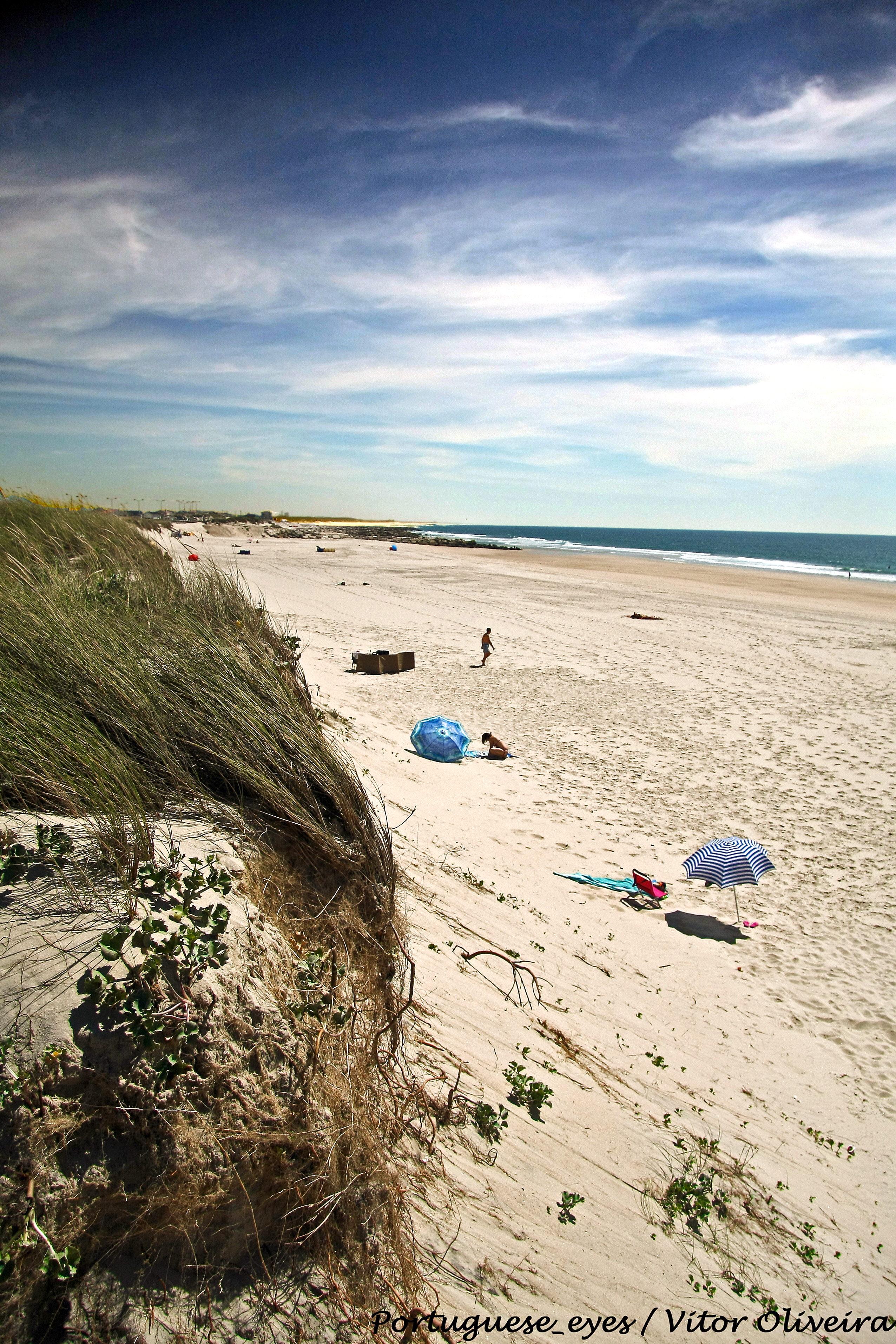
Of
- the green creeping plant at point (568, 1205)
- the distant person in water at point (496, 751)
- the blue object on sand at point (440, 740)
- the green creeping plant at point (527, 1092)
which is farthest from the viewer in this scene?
the distant person in water at point (496, 751)

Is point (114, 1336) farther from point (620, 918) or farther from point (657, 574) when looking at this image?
point (657, 574)

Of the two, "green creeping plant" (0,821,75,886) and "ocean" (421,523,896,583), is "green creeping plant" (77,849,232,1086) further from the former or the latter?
"ocean" (421,523,896,583)

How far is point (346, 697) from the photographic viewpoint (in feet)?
33.6

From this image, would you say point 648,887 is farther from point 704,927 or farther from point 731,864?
point 731,864

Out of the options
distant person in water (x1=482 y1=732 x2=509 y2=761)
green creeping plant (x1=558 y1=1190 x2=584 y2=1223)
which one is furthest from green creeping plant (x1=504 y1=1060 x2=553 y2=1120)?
distant person in water (x1=482 y1=732 x2=509 y2=761)

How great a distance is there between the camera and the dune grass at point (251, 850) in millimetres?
2002

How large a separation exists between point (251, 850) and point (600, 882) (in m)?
3.57

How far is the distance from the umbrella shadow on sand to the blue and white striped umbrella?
310mm

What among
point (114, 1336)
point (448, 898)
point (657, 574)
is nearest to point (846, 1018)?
point (448, 898)

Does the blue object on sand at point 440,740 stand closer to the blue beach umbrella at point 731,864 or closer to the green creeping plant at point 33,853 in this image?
the blue beach umbrella at point 731,864

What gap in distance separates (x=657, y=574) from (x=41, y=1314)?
39061 millimetres

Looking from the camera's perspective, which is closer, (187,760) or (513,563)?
(187,760)

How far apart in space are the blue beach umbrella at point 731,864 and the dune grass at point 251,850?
128 inches

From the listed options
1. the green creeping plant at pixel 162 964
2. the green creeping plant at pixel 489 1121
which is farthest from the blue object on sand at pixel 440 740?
the green creeping plant at pixel 162 964
